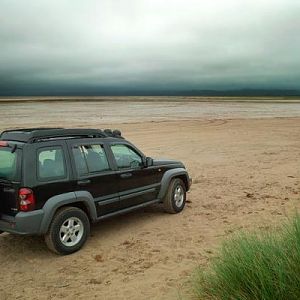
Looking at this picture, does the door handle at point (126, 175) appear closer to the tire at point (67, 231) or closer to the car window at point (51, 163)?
the tire at point (67, 231)

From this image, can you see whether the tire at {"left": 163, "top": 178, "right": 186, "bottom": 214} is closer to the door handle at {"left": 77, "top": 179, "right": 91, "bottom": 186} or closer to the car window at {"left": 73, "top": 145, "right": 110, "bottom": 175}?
the car window at {"left": 73, "top": 145, "right": 110, "bottom": 175}

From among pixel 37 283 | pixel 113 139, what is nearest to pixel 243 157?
pixel 113 139

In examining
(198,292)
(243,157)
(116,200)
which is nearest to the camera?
(198,292)

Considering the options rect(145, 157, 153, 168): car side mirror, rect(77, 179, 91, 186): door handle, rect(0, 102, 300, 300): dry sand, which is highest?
rect(145, 157, 153, 168): car side mirror

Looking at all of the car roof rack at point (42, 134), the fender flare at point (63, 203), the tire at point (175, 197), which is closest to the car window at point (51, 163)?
the car roof rack at point (42, 134)

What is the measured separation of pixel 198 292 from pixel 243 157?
11430mm

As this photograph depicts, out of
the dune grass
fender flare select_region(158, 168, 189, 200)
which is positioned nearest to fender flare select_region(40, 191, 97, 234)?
fender flare select_region(158, 168, 189, 200)

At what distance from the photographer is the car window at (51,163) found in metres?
5.83

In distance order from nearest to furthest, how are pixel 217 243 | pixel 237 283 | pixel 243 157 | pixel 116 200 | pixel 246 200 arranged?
pixel 237 283
pixel 217 243
pixel 116 200
pixel 246 200
pixel 243 157

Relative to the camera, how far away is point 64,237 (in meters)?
6.01

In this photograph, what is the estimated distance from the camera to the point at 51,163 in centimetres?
602

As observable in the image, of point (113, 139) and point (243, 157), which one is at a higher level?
point (113, 139)

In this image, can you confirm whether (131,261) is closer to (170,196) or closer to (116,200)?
(116,200)

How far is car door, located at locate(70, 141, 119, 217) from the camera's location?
632 cm
